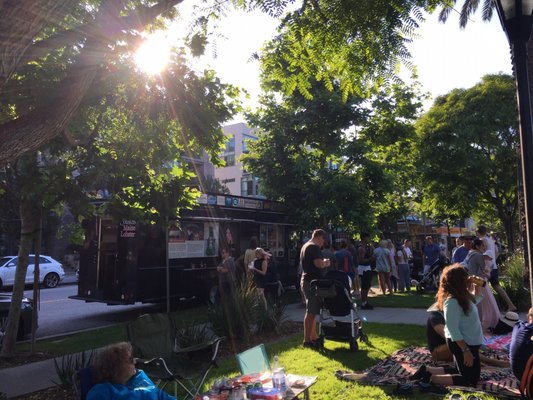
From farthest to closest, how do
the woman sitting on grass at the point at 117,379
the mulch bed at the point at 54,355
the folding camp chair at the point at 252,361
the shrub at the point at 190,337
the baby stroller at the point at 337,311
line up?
the baby stroller at the point at 337,311
the shrub at the point at 190,337
the mulch bed at the point at 54,355
the folding camp chair at the point at 252,361
the woman sitting on grass at the point at 117,379

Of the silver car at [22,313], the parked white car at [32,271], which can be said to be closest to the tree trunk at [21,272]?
the silver car at [22,313]

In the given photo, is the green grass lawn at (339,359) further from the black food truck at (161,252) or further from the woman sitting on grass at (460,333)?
the black food truck at (161,252)

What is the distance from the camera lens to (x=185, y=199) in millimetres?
8867

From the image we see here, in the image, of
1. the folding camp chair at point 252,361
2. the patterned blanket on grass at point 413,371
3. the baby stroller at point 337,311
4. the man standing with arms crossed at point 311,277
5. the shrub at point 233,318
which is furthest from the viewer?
the shrub at point 233,318

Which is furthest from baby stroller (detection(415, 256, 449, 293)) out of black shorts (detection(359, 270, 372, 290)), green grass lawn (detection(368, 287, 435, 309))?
black shorts (detection(359, 270, 372, 290))

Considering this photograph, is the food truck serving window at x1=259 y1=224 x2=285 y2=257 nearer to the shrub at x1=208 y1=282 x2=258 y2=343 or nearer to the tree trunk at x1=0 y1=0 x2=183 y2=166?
the shrub at x1=208 y1=282 x2=258 y2=343

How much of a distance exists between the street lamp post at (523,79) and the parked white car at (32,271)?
2089 centimetres

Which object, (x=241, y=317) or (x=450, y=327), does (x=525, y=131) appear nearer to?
(x=450, y=327)

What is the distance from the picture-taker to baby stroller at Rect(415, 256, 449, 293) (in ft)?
48.2

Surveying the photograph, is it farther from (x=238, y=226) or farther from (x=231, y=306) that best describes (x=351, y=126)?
(x=231, y=306)

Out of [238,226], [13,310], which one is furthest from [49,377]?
[238,226]

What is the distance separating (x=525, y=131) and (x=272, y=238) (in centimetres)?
1242

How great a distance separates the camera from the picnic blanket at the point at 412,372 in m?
4.94

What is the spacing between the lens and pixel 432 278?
49.9ft
